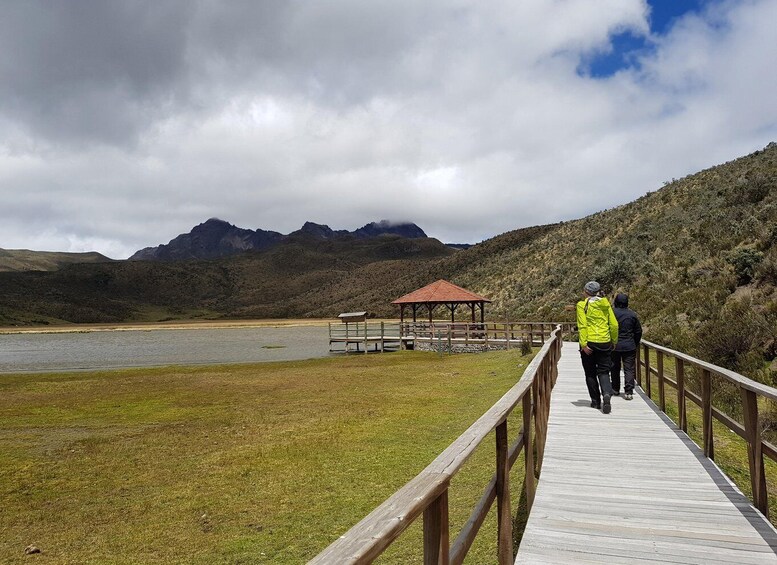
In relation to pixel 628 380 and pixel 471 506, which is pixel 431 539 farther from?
pixel 628 380

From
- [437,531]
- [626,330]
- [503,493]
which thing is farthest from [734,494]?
[626,330]

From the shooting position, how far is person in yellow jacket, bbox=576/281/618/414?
27.1ft

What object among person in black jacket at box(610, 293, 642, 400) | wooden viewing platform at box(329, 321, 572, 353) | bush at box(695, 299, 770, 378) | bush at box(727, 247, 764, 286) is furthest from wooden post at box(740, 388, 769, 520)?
wooden viewing platform at box(329, 321, 572, 353)

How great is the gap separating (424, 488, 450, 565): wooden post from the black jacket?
8005mm

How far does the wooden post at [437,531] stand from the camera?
81.7 inches

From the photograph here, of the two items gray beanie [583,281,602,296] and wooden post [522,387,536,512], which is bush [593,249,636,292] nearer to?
gray beanie [583,281,602,296]

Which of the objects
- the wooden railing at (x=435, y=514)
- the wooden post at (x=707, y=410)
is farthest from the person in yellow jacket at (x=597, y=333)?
the wooden railing at (x=435, y=514)

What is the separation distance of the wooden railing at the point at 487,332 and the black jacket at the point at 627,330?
15.6m

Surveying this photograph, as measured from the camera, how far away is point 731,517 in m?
4.43

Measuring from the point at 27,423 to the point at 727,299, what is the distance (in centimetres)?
2030

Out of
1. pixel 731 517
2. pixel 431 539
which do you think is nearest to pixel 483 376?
pixel 731 517

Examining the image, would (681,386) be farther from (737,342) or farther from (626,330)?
(737,342)

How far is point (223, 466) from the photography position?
9.06 m

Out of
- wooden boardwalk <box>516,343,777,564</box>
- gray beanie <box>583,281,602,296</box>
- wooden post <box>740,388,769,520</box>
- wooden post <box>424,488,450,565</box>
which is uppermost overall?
gray beanie <box>583,281,602,296</box>
